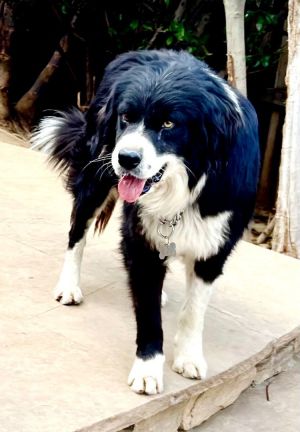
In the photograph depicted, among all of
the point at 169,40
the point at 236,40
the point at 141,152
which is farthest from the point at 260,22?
the point at 141,152

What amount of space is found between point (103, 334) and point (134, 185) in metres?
0.83

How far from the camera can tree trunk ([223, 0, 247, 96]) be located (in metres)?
4.93

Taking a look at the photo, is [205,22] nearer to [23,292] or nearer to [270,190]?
[270,190]

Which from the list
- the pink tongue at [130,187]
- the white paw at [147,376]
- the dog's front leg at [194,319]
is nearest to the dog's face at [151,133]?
the pink tongue at [130,187]

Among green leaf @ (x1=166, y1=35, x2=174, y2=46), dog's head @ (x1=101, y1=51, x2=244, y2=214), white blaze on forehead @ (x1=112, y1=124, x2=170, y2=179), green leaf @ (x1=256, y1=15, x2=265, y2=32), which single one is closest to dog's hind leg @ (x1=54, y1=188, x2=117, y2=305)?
dog's head @ (x1=101, y1=51, x2=244, y2=214)

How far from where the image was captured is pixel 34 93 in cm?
760

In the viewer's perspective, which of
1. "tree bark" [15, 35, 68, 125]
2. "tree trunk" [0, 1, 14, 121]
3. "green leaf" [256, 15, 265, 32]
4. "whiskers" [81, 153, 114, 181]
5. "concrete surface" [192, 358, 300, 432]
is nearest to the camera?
"whiskers" [81, 153, 114, 181]

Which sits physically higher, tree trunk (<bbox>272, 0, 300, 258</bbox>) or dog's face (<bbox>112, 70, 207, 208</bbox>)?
dog's face (<bbox>112, 70, 207, 208</bbox>)

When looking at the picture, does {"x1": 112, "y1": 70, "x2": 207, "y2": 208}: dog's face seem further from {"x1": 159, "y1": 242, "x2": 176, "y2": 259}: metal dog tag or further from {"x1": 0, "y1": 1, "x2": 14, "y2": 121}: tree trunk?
{"x1": 0, "y1": 1, "x2": 14, "y2": 121}: tree trunk

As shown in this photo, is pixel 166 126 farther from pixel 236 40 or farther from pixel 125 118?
pixel 236 40

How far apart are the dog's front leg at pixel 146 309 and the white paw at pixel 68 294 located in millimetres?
573

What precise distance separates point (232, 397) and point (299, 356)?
670mm

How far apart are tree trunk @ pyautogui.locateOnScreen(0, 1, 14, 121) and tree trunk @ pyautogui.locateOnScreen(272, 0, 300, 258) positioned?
3705mm

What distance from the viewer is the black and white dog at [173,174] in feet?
7.64
